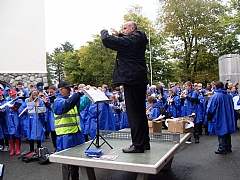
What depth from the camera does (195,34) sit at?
24078 millimetres

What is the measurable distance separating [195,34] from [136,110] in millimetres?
21384

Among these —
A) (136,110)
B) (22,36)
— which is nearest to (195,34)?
(22,36)

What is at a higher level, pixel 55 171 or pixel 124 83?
pixel 124 83

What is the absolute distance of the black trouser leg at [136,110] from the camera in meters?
4.27

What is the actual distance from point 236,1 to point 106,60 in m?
16.8

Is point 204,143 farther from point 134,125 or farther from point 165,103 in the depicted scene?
point 134,125

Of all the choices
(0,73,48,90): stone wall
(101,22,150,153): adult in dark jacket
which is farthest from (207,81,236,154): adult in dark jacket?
(0,73,48,90): stone wall

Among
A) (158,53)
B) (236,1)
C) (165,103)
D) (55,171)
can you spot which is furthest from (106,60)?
(55,171)

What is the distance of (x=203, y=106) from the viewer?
10164mm

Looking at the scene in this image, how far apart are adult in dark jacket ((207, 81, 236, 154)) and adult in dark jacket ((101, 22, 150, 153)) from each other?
3620 mm

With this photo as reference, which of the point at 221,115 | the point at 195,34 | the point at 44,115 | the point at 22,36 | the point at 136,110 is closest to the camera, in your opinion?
the point at 136,110

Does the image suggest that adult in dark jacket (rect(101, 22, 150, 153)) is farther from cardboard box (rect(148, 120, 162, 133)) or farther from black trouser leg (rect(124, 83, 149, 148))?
cardboard box (rect(148, 120, 162, 133))

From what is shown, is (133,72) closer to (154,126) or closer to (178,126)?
(154,126)

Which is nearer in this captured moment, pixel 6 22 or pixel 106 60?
pixel 6 22
